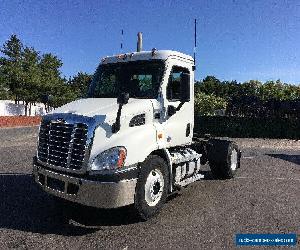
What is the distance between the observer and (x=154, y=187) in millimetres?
6109

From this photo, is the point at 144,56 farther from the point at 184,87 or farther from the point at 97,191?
the point at 97,191

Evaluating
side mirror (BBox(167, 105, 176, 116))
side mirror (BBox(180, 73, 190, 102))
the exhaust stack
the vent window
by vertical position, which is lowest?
the vent window

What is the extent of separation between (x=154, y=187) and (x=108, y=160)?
1.19 metres

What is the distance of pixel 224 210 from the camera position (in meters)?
6.77

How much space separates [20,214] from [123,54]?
384cm

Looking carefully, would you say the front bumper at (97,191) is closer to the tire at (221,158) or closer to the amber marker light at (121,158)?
the amber marker light at (121,158)

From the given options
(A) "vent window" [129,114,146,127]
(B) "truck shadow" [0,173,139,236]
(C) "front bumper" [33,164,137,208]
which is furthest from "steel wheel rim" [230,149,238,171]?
(C) "front bumper" [33,164,137,208]

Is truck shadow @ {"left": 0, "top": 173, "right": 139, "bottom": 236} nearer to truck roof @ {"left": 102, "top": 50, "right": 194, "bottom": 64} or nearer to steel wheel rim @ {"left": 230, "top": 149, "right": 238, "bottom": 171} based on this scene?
truck roof @ {"left": 102, "top": 50, "right": 194, "bottom": 64}

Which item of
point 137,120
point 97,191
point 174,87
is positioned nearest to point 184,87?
point 174,87

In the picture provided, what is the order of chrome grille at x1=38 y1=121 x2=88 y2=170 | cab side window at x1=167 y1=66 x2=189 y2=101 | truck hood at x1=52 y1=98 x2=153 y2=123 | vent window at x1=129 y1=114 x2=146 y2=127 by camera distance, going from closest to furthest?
chrome grille at x1=38 y1=121 x2=88 y2=170, truck hood at x1=52 y1=98 x2=153 y2=123, vent window at x1=129 y1=114 x2=146 y2=127, cab side window at x1=167 y1=66 x2=189 y2=101

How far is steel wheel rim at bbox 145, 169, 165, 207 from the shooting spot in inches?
232

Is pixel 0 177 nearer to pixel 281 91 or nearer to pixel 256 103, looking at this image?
pixel 256 103

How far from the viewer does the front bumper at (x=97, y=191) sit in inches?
209

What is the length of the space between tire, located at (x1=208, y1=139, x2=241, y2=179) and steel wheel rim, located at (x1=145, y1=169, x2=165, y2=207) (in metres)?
3.75
